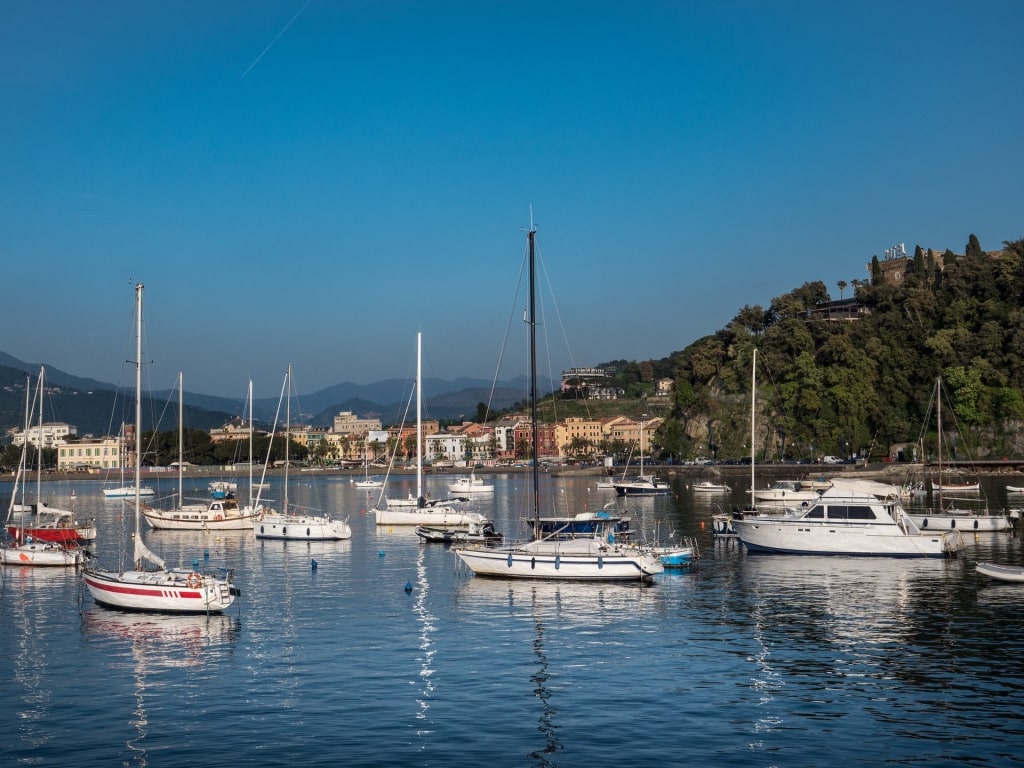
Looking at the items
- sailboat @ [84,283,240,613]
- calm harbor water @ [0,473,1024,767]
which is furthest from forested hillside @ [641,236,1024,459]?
sailboat @ [84,283,240,613]

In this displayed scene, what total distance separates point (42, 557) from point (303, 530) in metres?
17.0

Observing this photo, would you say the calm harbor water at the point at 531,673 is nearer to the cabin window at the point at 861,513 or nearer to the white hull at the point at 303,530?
the cabin window at the point at 861,513

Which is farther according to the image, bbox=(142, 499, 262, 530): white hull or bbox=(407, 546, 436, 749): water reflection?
bbox=(142, 499, 262, 530): white hull

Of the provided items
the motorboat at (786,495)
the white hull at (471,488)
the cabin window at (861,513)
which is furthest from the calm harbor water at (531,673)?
the white hull at (471,488)

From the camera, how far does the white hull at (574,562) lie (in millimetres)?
Answer: 40875

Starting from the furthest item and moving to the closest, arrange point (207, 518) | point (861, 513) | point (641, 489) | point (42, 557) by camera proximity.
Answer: point (641, 489) → point (207, 518) → point (42, 557) → point (861, 513)

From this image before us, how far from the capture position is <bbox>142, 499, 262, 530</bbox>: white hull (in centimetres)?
7275

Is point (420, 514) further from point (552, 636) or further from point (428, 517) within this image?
point (552, 636)

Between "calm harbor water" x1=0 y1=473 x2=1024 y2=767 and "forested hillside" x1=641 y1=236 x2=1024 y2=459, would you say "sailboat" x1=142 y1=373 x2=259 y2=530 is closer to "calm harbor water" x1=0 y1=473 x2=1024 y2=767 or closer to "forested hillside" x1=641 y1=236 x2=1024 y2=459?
"calm harbor water" x1=0 y1=473 x2=1024 y2=767

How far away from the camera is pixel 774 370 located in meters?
168

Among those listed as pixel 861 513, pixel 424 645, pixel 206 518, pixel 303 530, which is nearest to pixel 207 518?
pixel 206 518

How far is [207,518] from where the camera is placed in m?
73.4

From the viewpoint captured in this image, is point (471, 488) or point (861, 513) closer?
point (861, 513)

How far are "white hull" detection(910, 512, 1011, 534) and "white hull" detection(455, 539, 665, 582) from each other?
27.0 meters
